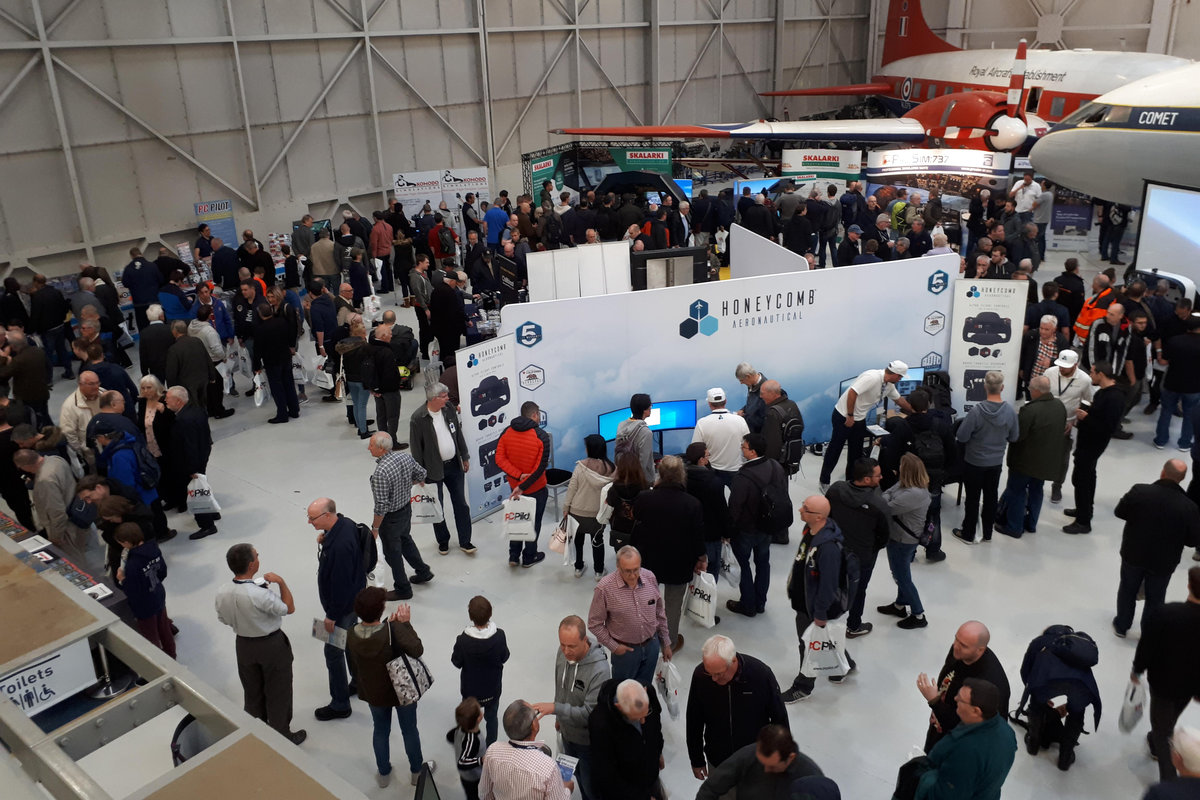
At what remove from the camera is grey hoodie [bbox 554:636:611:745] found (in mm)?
4129

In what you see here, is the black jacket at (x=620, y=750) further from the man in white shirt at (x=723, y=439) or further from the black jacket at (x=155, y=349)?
the black jacket at (x=155, y=349)

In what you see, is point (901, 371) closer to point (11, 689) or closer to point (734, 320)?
point (734, 320)

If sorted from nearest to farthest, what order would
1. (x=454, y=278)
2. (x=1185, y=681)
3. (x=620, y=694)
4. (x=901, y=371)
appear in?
1. (x=620, y=694)
2. (x=1185, y=681)
3. (x=901, y=371)
4. (x=454, y=278)

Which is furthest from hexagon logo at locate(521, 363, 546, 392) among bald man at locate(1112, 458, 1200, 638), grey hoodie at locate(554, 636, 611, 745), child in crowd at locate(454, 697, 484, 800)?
bald man at locate(1112, 458, 1200, 638)

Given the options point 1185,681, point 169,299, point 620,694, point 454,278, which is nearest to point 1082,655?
point 1185,681

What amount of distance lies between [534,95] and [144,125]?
8597 mm

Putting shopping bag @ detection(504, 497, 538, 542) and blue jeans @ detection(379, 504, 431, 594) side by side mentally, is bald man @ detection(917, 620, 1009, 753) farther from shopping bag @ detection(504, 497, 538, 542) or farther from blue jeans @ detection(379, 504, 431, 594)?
blue jeans @ detection(379, 504, 431, 594)

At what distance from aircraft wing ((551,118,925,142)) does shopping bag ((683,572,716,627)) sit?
1444 cm

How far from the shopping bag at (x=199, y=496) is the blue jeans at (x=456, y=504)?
1893mm

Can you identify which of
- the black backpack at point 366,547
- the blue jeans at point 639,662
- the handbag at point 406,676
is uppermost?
the black backpack at point 366,547

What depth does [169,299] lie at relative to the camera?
10.6 metres

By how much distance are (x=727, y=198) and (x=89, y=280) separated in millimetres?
9859

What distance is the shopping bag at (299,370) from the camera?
33.8 ft

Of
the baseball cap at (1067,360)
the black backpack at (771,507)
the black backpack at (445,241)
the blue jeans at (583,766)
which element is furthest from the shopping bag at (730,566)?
the black backpack at (445,241)
